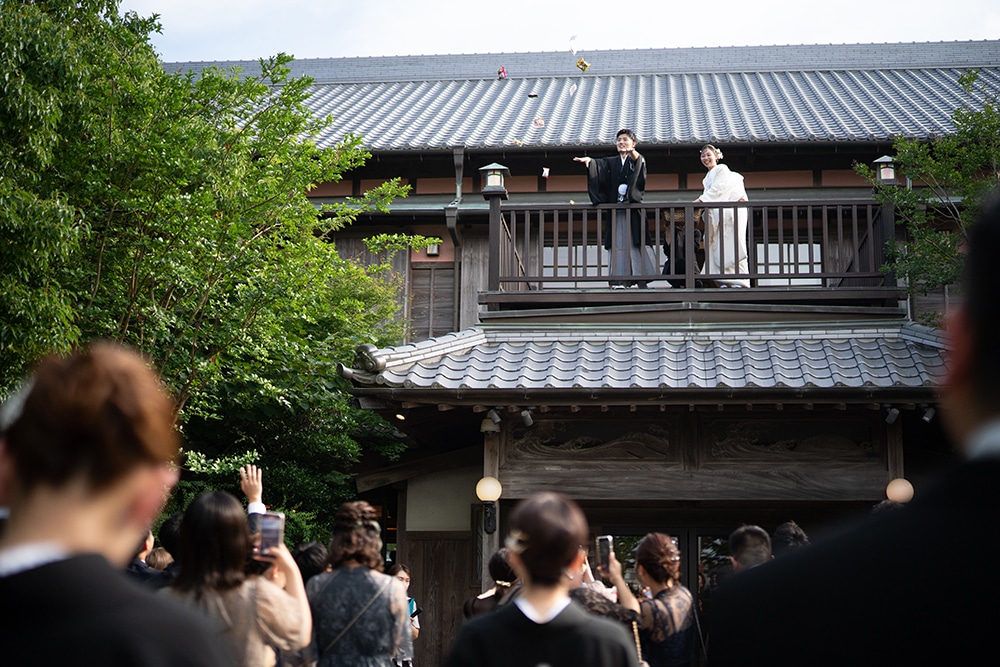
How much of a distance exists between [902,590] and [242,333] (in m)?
8.55

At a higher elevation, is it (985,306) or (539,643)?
(985,306)

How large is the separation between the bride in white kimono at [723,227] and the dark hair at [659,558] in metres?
5.02

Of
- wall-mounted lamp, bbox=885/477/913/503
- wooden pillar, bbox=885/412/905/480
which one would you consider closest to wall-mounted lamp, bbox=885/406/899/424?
wooden pillar, bbox=885/412/905/480

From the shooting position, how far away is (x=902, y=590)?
1.44 m

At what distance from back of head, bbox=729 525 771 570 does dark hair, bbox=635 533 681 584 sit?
1.24ft

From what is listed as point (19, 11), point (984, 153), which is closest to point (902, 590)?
point (19, 11)

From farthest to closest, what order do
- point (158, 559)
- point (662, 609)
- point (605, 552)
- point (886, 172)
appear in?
point (886, 172), point (158, 559), point (662, 609), point (605, 552)

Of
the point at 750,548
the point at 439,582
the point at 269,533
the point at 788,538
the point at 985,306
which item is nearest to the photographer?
the point at 985,306

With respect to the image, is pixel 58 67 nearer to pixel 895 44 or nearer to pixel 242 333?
pixel 242 333

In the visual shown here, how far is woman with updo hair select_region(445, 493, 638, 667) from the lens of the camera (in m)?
3.27

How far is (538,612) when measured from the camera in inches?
131

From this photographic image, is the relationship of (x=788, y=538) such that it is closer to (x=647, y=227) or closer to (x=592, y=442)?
(x=592, y=442)

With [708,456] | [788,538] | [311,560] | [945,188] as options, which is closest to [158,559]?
[311,560]

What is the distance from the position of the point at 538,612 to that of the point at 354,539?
5.25ft
